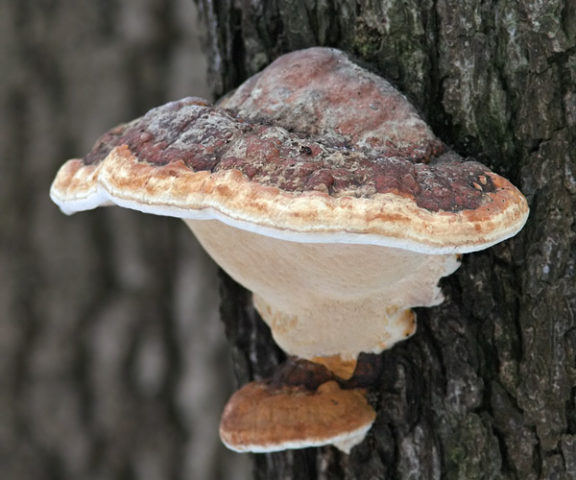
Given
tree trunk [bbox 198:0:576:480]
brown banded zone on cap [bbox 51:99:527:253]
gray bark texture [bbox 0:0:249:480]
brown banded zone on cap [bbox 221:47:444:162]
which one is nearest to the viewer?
brown banded zone on cap [bbox 51:99:527:253]

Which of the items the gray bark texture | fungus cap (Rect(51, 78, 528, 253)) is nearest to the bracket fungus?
fungus cap (Rect(51, 78, 528, 253))

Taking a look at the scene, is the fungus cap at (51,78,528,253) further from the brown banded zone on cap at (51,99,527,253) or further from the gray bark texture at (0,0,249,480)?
the gray bark texture at (0,0,249,480)

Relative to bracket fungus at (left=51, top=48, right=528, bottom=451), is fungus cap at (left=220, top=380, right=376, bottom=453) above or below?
below

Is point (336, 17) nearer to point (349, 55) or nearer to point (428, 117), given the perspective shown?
point (349, 55)

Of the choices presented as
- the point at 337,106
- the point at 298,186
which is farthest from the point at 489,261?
the point at 298,186

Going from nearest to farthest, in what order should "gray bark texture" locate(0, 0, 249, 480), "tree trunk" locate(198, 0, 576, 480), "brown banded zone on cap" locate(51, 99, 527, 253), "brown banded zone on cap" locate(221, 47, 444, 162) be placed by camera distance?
"brown banded zone on cap" locate(51, 99, 527, 253) → "brown banded zone on cap" locate(221, 47, 444, 162) → "tree trunk" locate(198, 0, 576, 480) → "gray bark texture" locate(0, 0, 249, 480)

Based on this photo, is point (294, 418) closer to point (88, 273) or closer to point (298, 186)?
point (298, 186)
